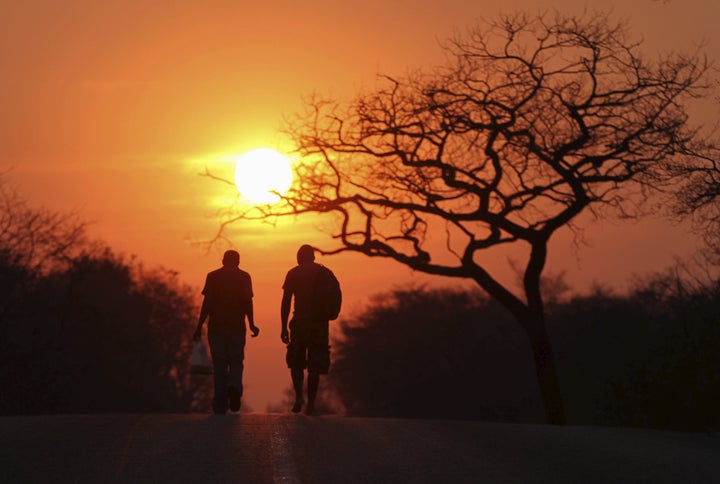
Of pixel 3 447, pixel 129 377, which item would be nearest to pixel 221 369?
pixel 3 447

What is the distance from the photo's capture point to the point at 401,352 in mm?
78438

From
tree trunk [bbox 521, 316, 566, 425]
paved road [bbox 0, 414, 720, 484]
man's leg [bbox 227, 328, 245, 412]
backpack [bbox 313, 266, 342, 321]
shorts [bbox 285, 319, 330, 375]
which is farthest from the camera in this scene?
tree trunk [bbox 521, 316, 566, 425]

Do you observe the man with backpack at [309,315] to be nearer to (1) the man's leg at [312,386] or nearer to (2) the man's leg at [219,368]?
(1) the man's leg at [312,386]

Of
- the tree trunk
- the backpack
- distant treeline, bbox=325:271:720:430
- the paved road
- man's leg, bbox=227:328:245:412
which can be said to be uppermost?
distant treeline, bbox=325:271:720:430

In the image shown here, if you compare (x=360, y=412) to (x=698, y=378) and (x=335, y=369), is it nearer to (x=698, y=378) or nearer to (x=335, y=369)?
(x=335, y=369)

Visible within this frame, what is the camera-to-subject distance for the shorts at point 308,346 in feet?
59.5

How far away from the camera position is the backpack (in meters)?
17.9

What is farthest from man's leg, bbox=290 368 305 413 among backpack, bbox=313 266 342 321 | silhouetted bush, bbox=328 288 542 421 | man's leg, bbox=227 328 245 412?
silhouetted bush, bbox=328 288 542 421

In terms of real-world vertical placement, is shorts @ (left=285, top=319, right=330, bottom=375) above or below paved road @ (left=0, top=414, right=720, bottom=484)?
above

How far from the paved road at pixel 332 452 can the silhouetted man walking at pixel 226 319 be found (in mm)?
2535

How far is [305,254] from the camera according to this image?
59.4 feet

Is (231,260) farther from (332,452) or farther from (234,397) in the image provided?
(332,452)

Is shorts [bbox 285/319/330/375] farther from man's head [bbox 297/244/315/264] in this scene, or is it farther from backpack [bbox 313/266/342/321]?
man's head [bbox 297/244/315/264]

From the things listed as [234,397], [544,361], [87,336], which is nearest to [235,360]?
[234,397]
